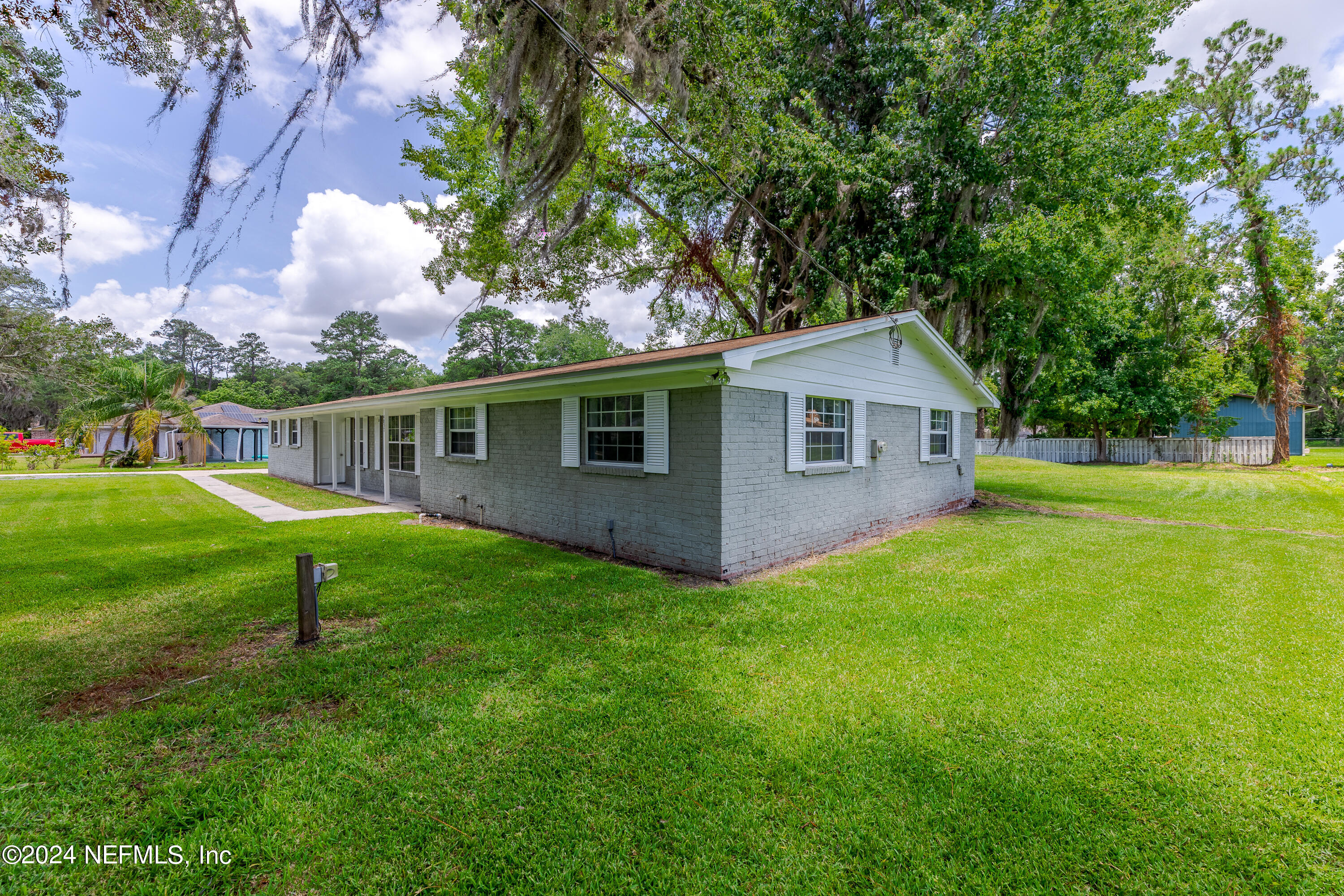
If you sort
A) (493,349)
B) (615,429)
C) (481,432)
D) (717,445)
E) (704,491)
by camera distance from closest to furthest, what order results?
1. (717,445)
2. (704,491)
3. (615,429)
4. (481,432)
5. (493,349)

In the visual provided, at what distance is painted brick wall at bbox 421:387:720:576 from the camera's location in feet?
20.1

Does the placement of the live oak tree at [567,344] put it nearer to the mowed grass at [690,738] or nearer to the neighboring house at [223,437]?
the neighboring house at [223,437]

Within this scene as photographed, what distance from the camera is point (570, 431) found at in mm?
7703

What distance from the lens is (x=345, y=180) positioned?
5688 millimetres

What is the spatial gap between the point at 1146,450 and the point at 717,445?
27.3m

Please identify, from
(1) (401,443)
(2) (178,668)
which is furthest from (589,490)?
(1) (401,443)

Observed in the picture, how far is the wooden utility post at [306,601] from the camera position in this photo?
423 cm

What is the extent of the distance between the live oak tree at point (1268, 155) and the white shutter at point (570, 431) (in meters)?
23.3

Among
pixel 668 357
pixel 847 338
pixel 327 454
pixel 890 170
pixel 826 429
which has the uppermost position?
pixel 890 170

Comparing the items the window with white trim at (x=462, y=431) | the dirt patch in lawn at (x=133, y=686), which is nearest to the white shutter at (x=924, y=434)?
the window with white trim at (x=462, y=431)

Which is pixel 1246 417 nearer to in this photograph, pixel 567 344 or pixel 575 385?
pixel 575 385

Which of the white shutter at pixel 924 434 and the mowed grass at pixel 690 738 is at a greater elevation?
the white shutter at pixel 924 434

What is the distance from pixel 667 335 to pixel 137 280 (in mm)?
28298

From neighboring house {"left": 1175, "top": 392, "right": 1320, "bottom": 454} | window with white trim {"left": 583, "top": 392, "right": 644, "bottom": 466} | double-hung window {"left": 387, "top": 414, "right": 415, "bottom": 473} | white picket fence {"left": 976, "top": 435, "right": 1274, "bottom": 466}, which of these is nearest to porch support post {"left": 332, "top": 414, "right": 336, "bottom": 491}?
double-hung window {"left": 387, "top": 414, "right": 415, "bottom": 473}
